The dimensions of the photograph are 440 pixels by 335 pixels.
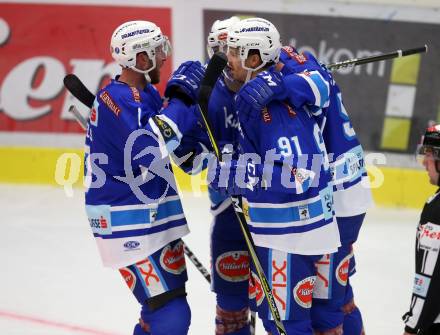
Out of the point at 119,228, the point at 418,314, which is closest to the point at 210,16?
the point at 119,228

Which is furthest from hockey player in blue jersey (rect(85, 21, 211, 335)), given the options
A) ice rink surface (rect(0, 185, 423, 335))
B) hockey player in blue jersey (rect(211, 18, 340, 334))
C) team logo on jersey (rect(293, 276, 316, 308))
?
ice rink surface (rect(0, 185, 423, 335))

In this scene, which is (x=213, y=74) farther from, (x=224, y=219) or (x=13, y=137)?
(x=13, y=137)

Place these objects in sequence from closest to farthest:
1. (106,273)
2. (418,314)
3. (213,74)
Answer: (418,314) < (213,74) < (106,273)

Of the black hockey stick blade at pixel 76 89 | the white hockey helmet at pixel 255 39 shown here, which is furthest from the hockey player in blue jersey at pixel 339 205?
the black hockey stick blade at pixel 76 89

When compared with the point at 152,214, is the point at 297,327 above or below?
below

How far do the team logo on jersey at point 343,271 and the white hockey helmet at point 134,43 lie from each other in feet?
3.47

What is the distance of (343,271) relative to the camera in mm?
2982

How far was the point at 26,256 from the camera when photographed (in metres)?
4.48

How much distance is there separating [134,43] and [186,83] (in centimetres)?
24

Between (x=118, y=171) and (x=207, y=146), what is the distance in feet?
1.44

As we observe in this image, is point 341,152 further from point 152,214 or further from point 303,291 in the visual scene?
point 152,214

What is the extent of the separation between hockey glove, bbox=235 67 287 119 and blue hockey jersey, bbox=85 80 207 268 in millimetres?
295

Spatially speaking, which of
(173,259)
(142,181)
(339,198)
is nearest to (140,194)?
(142,181)

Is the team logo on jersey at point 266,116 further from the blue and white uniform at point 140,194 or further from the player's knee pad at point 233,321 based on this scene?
Result: the player's knee pad at point 233,321
